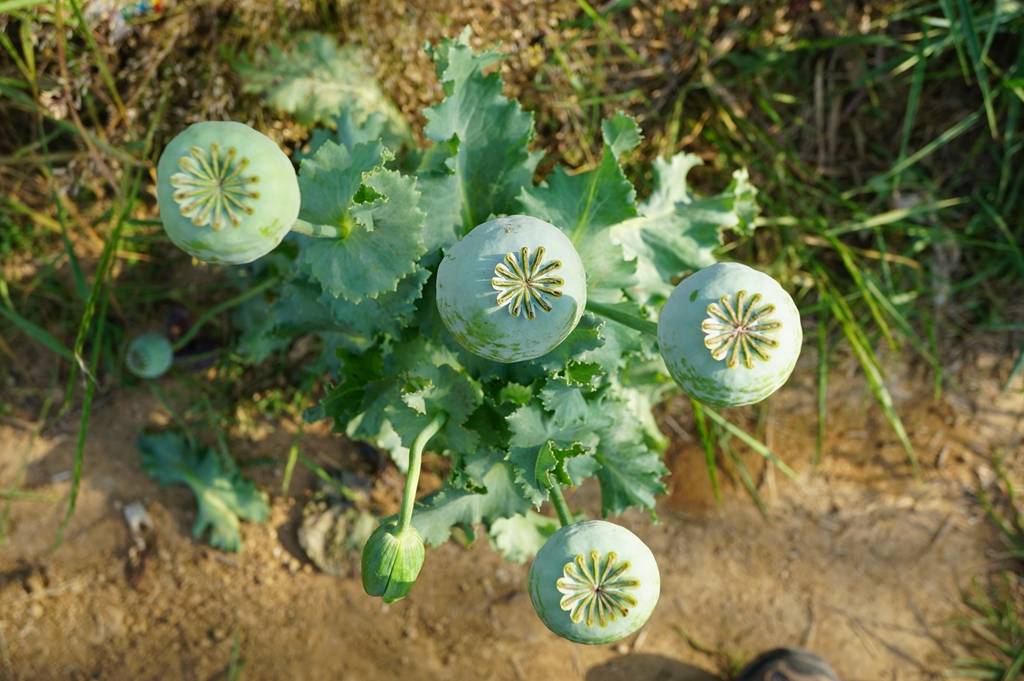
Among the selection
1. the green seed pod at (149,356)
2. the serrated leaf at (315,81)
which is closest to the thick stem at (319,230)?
the serrated leaf at (315,81)

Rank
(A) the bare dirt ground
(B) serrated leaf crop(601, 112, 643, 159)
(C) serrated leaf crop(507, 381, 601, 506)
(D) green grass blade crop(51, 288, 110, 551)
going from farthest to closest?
(A) the bare dirt ground, (D) green grass blade crop(51, 288, 110, 551), (B) serrated leaf crop(601, 112, 643, 159), (C) serrated leaf crop(507, 381, 601, 506)

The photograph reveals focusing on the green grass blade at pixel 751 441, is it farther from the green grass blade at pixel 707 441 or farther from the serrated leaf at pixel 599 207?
the serrated leaf at pixel 599 207

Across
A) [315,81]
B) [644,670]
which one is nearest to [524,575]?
[644,670]

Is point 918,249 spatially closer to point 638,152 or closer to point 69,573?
point 638,152

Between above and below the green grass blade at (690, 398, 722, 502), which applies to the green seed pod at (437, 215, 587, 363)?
above

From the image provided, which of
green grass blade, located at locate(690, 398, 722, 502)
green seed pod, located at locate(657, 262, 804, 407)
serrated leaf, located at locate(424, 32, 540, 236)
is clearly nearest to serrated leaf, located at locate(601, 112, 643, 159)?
serrated leaf, located at locate(424, 32, 540, 236)

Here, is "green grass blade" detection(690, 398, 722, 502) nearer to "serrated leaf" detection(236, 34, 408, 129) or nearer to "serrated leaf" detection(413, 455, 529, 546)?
"serrated leaf" detection(413, 455, 529, 546)

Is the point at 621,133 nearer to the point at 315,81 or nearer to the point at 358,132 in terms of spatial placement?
the point at 358,132
